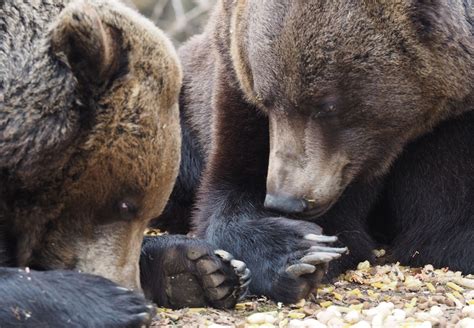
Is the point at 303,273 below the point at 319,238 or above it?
below

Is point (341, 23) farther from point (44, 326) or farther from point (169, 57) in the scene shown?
point (44, 326)

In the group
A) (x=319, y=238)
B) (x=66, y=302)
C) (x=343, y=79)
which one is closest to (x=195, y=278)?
(x=319, y=238)

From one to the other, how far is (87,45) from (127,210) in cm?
95

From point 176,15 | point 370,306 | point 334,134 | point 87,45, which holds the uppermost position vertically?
point 176,15

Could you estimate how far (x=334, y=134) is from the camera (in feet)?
20.1

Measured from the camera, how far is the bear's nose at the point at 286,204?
6.05m

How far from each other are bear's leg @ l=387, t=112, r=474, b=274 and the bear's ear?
2332 millimetres

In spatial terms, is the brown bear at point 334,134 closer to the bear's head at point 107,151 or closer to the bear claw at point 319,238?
the bear claw at point 319,238

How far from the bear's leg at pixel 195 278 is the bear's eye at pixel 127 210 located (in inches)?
16.9

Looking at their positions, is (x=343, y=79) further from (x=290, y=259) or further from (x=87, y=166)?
(x=87, y=166)

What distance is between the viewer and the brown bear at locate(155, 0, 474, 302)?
19.4ft

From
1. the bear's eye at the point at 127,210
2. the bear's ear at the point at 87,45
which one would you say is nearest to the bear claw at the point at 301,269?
the bear's eye at the point at 127,210

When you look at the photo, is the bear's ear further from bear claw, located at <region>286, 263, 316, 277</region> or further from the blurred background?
the blurred background

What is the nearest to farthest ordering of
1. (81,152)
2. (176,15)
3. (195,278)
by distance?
1. (81,152)
2. (195,278)
3. (176,15)
